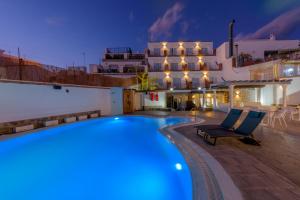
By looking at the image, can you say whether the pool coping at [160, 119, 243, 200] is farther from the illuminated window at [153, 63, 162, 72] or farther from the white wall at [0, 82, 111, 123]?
the illuminated window at [153, 63, 162, 72]

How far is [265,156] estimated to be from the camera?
486 cm

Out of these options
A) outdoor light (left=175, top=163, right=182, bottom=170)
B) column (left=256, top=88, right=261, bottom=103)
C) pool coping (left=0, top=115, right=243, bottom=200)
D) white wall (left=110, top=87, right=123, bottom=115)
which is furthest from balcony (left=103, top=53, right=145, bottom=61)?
outdoor light (left=175, top=163, right=182, bottom=170)

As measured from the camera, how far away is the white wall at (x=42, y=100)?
980cm

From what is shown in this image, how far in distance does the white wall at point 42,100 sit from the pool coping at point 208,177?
9467 mm

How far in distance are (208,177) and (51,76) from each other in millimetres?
13218

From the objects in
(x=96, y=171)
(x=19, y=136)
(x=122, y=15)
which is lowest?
(x=96, y=171)

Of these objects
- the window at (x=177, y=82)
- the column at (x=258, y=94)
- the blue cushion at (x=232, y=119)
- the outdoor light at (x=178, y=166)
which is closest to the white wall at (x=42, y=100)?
the outdoor light at (x=178, y=166)

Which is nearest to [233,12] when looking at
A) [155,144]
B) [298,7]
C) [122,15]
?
[298,7]

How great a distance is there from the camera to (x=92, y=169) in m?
5.93

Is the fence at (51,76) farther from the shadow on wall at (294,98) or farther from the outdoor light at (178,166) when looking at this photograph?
the shadow on wall at (294,98)

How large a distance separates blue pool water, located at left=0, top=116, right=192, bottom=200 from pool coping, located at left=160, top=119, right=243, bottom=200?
199 millimetres

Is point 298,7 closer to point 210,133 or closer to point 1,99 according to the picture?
point 210,133

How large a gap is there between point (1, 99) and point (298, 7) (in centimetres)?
7222

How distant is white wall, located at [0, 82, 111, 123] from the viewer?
9797mm
